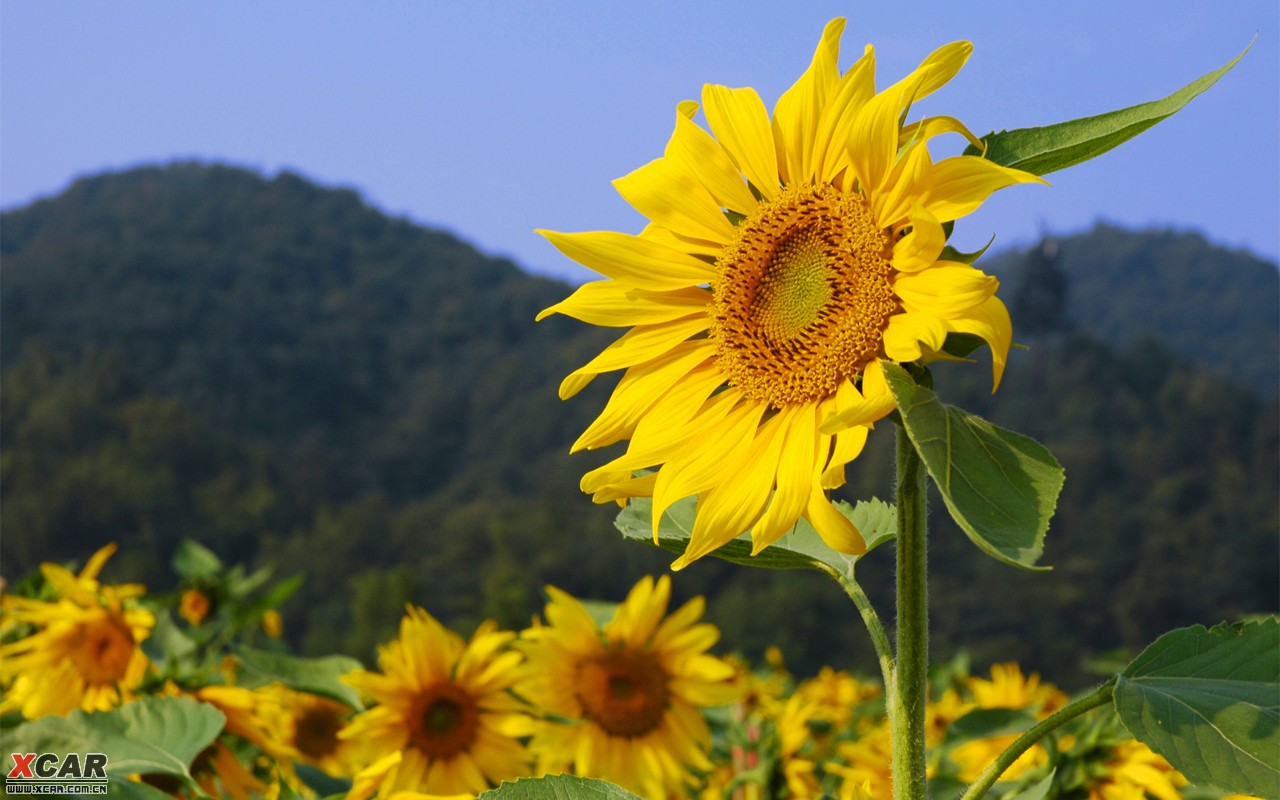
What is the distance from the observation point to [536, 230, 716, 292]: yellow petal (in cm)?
117

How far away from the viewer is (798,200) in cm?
112

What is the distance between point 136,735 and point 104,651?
3.48 feet

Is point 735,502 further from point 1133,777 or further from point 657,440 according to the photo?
point 1133,777

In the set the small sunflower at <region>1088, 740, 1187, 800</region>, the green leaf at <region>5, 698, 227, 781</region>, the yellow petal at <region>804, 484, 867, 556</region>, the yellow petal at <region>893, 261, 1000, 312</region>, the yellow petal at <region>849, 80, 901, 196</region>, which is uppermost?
the yellow petal at <region>849, 80, 901, 196</region>

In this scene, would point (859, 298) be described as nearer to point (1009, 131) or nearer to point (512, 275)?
point (1009, 131)

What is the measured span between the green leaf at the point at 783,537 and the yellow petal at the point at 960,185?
0.30 metres

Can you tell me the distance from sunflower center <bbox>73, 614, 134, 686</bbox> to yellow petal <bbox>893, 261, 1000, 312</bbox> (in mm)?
2018

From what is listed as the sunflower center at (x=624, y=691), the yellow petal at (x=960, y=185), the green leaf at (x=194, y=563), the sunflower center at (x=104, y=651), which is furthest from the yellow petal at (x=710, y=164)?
the green leaf at (x=194, y=563)

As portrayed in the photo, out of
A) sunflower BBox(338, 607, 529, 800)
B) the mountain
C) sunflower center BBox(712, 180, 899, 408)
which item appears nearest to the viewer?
sunflower center BBox(712, 180, 899, 408)

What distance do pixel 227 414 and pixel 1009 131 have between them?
4927 cm

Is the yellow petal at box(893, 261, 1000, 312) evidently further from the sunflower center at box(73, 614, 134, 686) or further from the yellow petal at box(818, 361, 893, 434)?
the sunflower center at box(73, 614, 134, 686)

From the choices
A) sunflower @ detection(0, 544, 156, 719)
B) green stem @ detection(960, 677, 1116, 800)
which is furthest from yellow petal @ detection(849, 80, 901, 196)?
sunflower @ detection(0, 544, 156, 719)

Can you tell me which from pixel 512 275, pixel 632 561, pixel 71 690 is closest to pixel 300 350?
pixel 512 275

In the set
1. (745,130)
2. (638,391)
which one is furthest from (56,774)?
(745,130)
